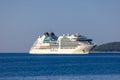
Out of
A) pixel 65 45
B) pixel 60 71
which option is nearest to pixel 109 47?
A: pixel 65 45

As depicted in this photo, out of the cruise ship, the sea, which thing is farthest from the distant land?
the sea

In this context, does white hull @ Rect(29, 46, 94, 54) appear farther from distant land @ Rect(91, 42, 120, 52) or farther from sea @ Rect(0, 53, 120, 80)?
distant land @ Rect(91, 42, 120, 52)

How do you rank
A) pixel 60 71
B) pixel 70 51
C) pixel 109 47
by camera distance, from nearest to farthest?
pixel 60 71 < pixel 70 51 < pixel 109 47

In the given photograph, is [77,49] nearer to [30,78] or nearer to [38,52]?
[38,52]

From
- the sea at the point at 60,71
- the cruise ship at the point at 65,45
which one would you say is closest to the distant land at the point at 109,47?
the cruise ship at the point at 65,45

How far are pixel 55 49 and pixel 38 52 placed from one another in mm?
7318

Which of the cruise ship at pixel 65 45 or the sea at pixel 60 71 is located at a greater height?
the sea at pixel 60 71

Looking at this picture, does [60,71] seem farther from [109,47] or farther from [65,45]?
[109,47]

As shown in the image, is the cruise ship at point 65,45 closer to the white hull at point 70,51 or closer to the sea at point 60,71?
the white hull at point 70,51

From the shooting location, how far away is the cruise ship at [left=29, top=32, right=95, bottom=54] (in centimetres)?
13475

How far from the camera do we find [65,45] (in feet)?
448

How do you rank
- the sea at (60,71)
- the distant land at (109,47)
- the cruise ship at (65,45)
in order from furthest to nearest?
the distant land at (109,47) → the cruise ship at (65,45) → the sea at (60,71)

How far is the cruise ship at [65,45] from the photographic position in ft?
442

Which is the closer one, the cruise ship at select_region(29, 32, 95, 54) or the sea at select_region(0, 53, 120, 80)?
the sea at select_region(0, 53, 120, 80)
